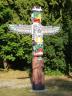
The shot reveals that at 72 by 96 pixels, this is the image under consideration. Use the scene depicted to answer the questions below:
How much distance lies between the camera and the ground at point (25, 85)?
12.9 metres

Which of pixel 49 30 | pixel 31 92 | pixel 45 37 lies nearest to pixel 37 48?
pixel 49 30

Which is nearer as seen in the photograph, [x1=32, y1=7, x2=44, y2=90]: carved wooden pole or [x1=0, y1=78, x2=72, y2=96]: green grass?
[x1=0, y1=78, x2=72, y2=96]: green grass

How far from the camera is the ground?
12.9 meters

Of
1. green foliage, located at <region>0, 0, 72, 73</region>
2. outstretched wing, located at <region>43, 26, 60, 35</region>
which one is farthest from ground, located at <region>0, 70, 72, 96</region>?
outstretched wing, located at <region>43, 26, 60, 35</region>

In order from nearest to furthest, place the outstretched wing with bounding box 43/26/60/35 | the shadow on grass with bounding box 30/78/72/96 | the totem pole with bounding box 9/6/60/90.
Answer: the shadow on grass with bounding box 30/78/72/96, the totem pole with bounding box 9/6/60/90, the outstretched wing with bounding box 43/26/60/35

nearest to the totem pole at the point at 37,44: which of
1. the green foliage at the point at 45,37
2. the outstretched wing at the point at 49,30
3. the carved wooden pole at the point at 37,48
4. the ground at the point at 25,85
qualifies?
the carved wooden pole at the point at 37,48

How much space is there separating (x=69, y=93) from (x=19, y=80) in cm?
293

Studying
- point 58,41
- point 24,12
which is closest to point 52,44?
point 58,41

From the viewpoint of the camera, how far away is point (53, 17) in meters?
16.6

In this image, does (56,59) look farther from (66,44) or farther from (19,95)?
(19,95)

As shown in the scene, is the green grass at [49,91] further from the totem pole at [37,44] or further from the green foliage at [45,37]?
the green foliage at [45,37]

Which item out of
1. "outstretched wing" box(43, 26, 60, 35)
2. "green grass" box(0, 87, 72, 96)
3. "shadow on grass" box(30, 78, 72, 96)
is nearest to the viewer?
"green grass" box(0, 87, 72, 96)

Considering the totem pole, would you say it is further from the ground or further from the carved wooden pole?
the ground

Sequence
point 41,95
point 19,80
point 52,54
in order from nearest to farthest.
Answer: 1. point 41,95
2. point 19,80
3. point 52,54
